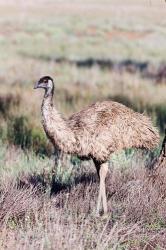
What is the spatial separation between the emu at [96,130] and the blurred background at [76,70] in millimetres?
2104

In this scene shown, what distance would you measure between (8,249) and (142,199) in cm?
200

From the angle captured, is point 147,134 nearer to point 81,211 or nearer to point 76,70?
point 81,211

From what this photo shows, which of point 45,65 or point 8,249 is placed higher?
point 45,65

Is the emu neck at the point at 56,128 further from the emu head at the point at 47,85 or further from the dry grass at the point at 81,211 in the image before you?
the dry grass at the point at 81,211

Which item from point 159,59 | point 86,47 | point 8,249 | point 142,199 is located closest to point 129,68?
point 159,59

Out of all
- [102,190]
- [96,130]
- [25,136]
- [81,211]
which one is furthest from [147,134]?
[25,136]

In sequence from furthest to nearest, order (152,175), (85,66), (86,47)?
(86,47) < (85,66) < (152,175)

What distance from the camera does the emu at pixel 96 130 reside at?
22.7 ft

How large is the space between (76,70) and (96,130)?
17.8 m

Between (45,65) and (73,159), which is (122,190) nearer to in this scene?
(73,159)

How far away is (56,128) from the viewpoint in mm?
6906

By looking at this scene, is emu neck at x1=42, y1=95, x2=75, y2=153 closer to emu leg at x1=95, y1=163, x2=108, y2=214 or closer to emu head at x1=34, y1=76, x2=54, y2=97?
emu head at x1=34, y1=76, x2=54, y2=97

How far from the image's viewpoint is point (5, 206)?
6.48 meters

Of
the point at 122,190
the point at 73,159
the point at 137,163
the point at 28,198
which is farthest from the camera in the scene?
the point at 73,159
